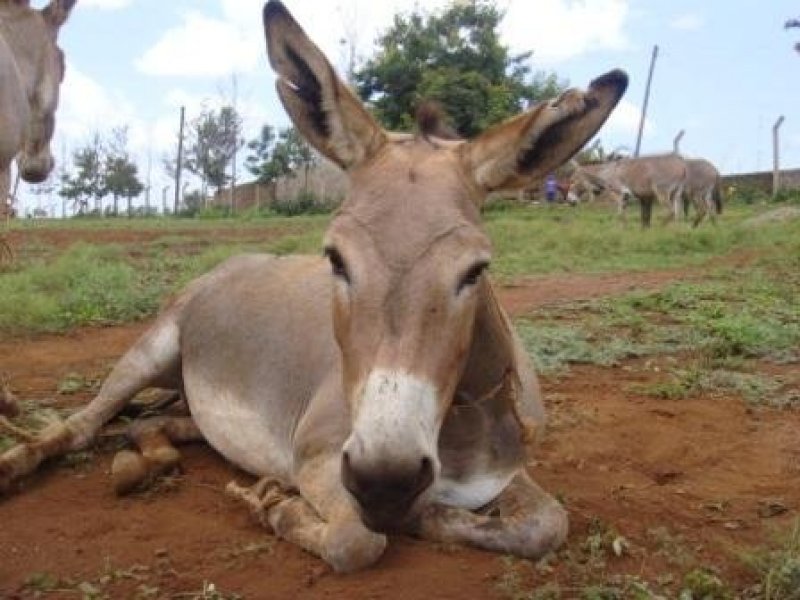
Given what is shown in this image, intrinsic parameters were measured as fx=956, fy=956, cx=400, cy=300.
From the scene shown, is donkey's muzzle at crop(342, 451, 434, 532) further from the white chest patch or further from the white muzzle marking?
the white chest patch

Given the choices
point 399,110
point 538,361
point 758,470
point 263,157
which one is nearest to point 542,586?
point 758,470

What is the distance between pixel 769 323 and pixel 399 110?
22265 millimetres

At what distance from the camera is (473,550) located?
3346 mm

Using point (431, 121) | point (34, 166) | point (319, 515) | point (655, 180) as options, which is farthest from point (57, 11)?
point (655, 180)

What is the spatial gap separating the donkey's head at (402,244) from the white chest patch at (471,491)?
2.11ft

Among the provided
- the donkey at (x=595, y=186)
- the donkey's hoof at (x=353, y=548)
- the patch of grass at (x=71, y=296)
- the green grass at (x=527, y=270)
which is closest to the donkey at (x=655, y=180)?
the donkey at (x=595, y=186)

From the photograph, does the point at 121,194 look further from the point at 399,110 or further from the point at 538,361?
the point at 538,361

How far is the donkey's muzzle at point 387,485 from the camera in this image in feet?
7.96

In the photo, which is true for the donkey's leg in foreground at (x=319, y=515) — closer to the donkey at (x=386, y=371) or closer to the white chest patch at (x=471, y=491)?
the donkey at (x=386, y=371)

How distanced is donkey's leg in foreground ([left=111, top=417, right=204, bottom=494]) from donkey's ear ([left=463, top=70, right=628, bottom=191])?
83.9 inches

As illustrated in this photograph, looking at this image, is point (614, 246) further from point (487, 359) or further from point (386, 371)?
point (386, 371)

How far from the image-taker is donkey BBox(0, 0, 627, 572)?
2.62 m

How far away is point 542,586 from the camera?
309cm

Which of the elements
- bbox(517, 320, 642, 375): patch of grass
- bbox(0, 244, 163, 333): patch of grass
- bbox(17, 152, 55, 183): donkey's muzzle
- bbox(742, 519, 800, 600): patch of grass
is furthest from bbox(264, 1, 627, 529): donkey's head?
bbox(0, 244, 163, 333): patch of grass
